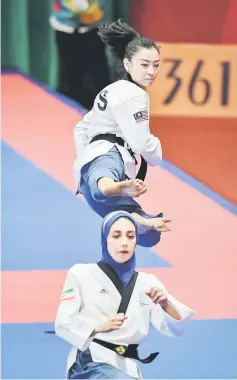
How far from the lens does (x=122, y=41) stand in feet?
5.95

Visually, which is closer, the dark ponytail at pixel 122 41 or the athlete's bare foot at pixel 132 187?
the athlete's bare foot at pixel 132 187

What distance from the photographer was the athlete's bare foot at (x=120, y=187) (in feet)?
5.42

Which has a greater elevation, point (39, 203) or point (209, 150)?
point (209, 150)

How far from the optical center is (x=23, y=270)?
8.00ft

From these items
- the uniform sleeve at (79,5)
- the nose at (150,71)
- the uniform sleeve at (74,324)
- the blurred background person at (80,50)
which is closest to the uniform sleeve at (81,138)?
the nose at (150,71)

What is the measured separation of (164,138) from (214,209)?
323 mm

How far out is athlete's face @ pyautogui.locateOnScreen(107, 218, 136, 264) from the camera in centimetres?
170

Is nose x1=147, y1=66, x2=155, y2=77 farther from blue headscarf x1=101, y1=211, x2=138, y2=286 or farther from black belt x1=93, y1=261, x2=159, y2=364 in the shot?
black belt x1=93, y1=261, x2=159, y2=364

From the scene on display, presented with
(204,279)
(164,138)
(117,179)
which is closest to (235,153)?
(164,138)

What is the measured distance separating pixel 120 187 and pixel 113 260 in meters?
0.20

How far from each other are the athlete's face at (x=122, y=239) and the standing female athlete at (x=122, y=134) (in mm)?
67

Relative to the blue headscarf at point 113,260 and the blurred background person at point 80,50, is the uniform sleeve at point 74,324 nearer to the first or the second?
the blue headscarf at point 113,260

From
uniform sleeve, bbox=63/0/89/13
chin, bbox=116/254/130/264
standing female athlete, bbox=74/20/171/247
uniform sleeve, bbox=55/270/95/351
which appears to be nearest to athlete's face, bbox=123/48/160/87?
standing female athlete, bbox=74/20/171/247

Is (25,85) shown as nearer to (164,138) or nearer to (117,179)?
(164,138)
